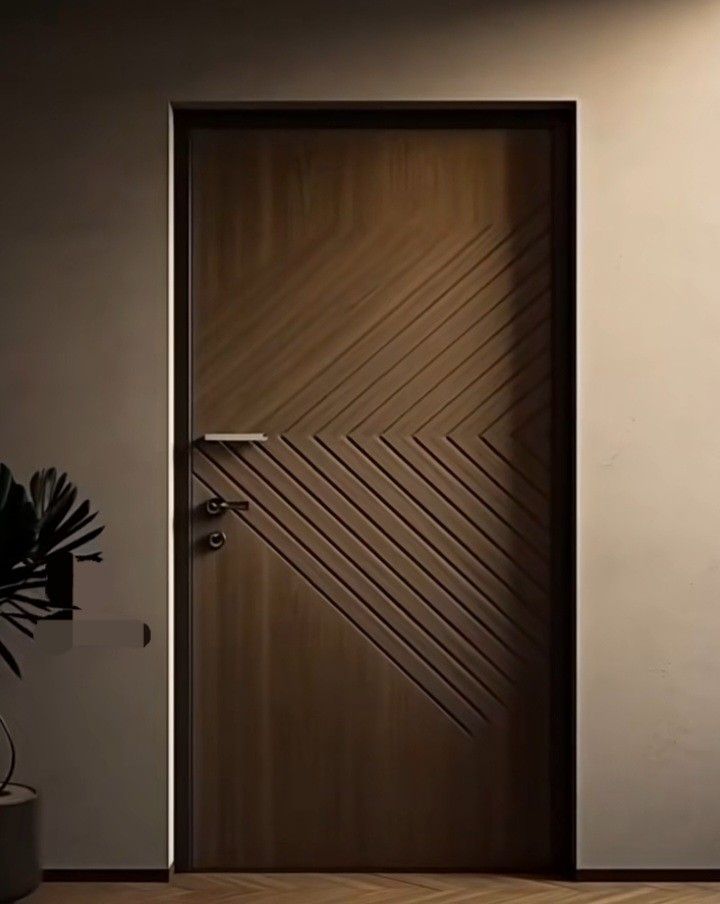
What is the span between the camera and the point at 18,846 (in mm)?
3490

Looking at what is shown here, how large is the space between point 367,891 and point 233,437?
142 cm

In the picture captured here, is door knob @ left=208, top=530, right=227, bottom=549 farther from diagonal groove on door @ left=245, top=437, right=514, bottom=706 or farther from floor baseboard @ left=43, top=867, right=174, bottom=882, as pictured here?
floor baseboard @ left=43, top=867, right=174, bottom=882

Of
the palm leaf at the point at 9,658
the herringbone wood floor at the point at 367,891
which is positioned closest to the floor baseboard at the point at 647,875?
the herringbone wood floor at the point at 367,891

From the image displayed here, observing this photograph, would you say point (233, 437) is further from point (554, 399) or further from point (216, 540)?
point (554, 399)

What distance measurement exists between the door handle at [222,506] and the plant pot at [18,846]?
984mm

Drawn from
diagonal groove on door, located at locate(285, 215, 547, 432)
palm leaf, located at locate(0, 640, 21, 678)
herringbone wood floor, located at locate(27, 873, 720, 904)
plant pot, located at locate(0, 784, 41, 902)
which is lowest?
herringbone wood floor, located at locate(27, 873, 720, 904)

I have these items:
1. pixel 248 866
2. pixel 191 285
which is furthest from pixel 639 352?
pixel 248 866

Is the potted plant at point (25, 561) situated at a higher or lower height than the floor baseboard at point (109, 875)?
higher

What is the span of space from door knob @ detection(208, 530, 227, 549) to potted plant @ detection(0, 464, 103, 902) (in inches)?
14.9

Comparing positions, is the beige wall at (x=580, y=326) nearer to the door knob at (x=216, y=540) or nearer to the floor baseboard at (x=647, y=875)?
the floor baseboard at (x=647, y=875)

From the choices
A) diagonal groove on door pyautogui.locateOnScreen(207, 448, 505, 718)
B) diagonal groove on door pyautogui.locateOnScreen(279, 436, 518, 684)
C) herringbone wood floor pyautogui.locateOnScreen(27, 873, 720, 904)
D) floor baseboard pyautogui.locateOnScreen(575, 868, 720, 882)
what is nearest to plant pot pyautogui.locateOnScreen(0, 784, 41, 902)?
herringbone wood floor pyautogui.locateOnScreen(27, 873, 720, 904)

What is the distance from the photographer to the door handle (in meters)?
3.93

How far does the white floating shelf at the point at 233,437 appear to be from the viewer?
3908 mm

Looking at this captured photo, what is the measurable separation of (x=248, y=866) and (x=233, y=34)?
8.37ft
